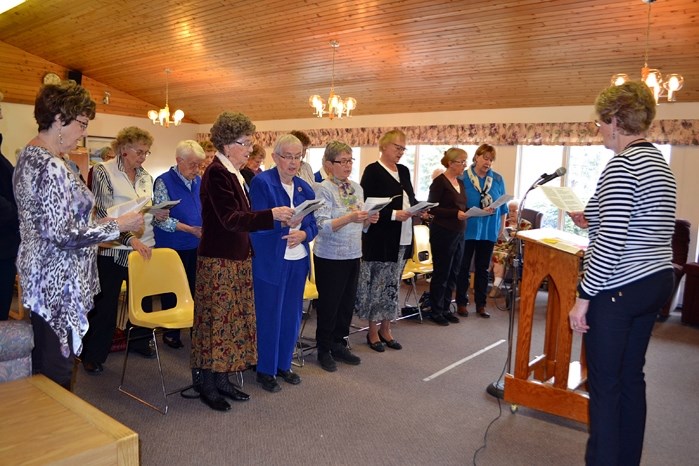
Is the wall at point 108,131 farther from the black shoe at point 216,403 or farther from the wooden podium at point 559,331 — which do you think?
the wooden podium at point 559,331

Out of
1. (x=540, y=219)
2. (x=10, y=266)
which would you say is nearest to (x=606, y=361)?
(x=10, y=266)

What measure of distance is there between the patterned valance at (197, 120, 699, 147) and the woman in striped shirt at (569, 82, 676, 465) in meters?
4.95

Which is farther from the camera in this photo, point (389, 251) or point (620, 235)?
point (389, 251)

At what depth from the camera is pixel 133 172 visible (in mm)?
3434

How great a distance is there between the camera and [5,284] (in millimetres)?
2709

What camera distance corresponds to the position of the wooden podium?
2.80 m

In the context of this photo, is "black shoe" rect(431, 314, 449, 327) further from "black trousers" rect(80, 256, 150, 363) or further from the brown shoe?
"black trousers" rect(80, 256, 150, 363)

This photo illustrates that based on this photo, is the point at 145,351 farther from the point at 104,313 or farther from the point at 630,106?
the point at 630,106

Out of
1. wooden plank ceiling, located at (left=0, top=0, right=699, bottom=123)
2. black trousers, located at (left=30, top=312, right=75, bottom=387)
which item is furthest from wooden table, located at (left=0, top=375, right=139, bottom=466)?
wooden plank ceiling, located at (left=0, top=0, right=699, bottom=123)

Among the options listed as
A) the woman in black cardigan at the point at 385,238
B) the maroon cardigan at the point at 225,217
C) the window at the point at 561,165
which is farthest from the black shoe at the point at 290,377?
the window at the point at 561,165

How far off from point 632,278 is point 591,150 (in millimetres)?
5875

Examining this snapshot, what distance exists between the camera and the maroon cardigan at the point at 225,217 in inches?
106

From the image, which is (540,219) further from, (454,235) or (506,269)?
(454,235)

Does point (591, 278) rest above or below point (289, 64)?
below
